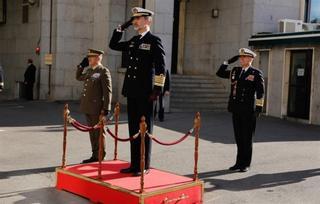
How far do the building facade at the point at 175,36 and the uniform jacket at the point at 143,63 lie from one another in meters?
10.0

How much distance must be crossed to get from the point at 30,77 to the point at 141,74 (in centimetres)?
1375

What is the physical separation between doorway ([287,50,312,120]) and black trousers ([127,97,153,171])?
32.8 ft

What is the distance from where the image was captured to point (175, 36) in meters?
21.4

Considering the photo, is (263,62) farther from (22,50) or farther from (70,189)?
(70,189)

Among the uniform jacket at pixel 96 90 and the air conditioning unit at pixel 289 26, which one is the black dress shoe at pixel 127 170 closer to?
the uniform jacket at pixel 96 90

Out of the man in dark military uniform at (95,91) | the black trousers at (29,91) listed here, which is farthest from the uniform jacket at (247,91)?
the black trousers at (29,91)

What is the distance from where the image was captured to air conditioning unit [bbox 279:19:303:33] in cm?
1742

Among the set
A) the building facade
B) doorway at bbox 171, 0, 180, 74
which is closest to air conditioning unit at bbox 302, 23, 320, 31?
the building facade

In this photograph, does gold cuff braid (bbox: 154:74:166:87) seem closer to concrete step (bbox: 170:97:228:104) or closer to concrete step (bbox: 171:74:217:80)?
concrete step (bbox: 170:97:228:104)

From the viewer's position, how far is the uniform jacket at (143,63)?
259 inches

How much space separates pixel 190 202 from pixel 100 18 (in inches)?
537

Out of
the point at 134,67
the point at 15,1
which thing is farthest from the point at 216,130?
the point at 15,1

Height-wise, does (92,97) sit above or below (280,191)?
above

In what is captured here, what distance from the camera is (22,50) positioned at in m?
21.2
